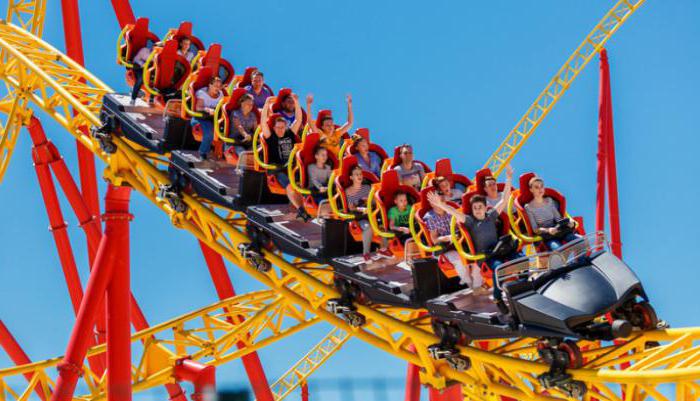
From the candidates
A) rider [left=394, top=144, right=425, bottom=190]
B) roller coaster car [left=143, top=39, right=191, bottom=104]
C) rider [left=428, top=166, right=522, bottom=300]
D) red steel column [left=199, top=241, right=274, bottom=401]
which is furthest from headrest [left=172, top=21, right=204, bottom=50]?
rider [left=428, top=166, right=522, bottom=300]

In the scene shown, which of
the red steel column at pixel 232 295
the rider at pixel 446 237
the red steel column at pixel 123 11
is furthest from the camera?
the red steel column at pixel 123 11

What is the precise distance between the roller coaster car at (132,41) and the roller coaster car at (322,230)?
301 cm

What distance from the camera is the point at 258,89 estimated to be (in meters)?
9.59

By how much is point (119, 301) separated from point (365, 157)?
2618mm

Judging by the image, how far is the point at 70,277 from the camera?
459 inches

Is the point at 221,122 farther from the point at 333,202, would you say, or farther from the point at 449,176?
the point at 449,176

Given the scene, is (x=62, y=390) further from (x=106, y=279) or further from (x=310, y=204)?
(x=310, y=204)

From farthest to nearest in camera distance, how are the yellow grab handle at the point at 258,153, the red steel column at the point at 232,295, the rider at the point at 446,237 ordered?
1. the red steel column at the point at 232,295
2. the yellow grab handle at the point at 258,153
3. the rider at the point at 446,237

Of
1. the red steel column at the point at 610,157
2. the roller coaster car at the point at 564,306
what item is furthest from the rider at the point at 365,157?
the red steel column at the point at 610,157

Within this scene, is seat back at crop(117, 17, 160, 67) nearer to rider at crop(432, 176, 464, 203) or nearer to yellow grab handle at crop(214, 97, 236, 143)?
yellow grab handle at crop(214, 97, 236, 143)

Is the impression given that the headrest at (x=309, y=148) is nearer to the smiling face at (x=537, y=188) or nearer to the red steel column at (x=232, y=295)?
the smiling face at (x=537, y=188)

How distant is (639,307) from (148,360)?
5.55 m

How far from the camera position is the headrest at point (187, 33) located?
1080 cm

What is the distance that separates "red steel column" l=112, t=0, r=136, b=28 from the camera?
472 inches
